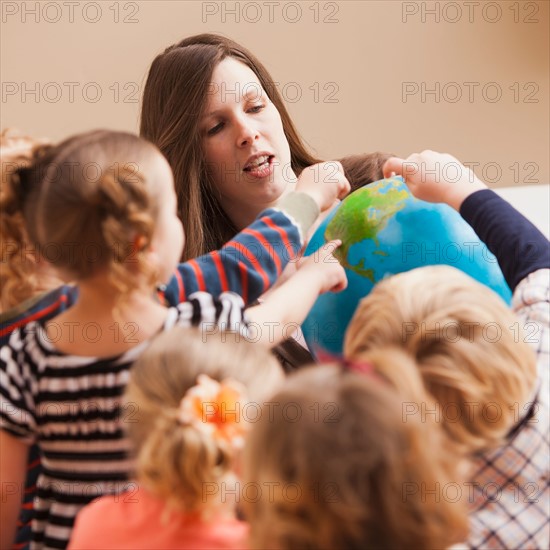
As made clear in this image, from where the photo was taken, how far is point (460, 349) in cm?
78

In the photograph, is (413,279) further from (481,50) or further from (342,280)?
(481,50)

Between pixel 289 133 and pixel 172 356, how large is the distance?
39.8 inches

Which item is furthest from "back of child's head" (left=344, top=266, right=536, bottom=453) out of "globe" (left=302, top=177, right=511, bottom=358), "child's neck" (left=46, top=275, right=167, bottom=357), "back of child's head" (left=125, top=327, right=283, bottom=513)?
"globe" (left=302, top=177, right=511, bottom=358)

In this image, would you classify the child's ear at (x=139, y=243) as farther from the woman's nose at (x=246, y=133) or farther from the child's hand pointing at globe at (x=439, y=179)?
the woman's nose at (x=246, y=133)

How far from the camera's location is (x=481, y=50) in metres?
2.70

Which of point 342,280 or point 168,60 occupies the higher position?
point 168,60

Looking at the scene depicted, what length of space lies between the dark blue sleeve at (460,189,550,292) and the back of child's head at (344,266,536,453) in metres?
0.25

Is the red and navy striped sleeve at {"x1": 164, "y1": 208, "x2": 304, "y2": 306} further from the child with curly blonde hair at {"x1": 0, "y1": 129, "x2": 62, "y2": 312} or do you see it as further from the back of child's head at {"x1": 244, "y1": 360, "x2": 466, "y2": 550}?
the back of child's head at {"x1": 244, "y1": 360, "x2": 466, "y2": 550}

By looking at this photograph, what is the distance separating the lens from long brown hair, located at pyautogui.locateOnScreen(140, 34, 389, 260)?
5.02 feet

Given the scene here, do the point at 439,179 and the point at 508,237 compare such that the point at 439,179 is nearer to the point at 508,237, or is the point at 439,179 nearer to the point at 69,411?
the point at 508,237

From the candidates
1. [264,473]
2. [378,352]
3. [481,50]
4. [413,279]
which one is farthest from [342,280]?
[481,50]

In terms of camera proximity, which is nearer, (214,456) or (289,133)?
(214,456)

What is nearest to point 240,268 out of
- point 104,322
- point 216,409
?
point 104,322

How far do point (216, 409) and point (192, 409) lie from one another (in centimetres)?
2
